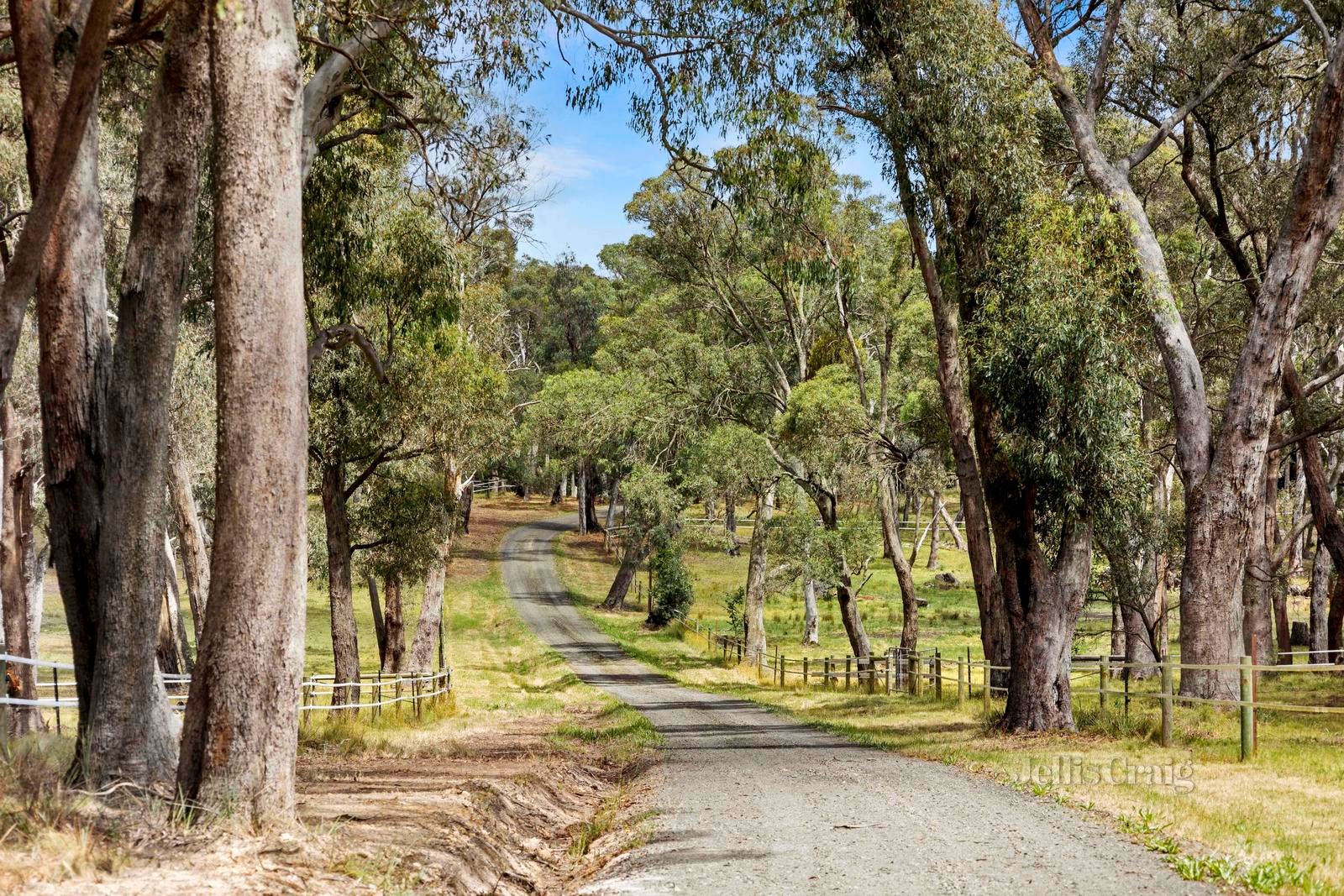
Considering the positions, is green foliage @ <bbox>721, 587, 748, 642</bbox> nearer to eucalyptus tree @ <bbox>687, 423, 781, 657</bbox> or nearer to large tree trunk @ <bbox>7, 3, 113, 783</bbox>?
eucalyptus tree @ <bbox>687, 423, 781, 657</bbox>

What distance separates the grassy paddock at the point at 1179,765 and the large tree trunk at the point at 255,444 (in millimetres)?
5240

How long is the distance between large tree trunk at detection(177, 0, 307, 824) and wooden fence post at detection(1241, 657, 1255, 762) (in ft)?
29.8

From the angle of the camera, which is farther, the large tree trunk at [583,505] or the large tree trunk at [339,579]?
the large tree trunk at [583,505]

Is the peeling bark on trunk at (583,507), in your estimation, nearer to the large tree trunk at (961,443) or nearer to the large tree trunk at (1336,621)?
the large tree trunk at (1336,621)

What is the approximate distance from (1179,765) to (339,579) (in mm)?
13096

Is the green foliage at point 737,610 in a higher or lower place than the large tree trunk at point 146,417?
lower

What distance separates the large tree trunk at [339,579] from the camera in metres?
19.2

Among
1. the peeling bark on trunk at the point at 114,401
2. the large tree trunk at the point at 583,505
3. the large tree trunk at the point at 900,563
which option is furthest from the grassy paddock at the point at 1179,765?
the large tree trunk at the point at 583,505

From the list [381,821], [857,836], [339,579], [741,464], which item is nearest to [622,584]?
[741,464]

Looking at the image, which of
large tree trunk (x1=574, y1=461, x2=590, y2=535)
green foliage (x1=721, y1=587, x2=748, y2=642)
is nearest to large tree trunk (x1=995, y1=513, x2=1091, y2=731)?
green foliage (x1=721, y1=587, x2=748, y2=642)

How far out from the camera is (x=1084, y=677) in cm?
3161

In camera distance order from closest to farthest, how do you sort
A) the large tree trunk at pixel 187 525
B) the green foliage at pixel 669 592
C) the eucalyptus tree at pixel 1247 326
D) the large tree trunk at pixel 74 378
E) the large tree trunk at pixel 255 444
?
1. the large tree trunk at pixel 255 444
2. the large tree trunk at pixel 74 378
3. the eucalyptus tree at pixel 1247 326
4. the large tree trunk at pixel 187 525
5. the green foliage at pixel 669 592

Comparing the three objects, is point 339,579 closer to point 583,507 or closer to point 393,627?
point 393,627

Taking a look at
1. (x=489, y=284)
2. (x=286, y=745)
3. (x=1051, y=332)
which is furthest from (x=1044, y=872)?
(x=489, y=284)
